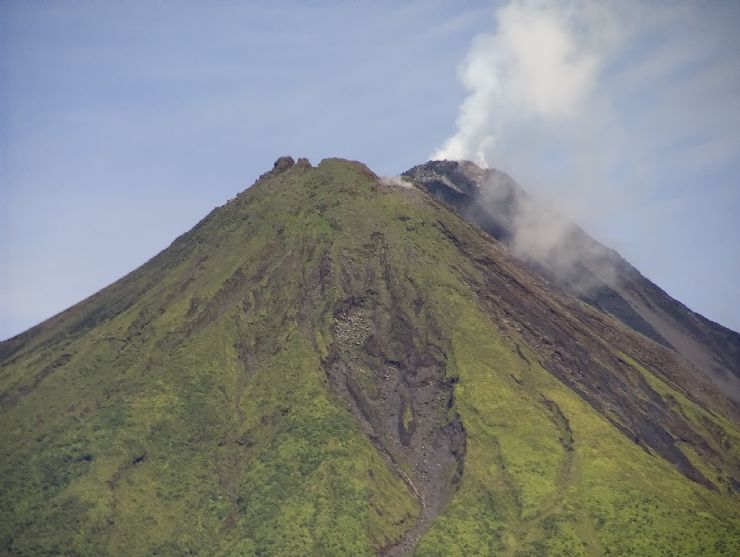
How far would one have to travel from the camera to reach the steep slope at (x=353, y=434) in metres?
147

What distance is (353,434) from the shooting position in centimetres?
16300

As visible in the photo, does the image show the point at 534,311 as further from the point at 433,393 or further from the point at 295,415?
the point at 295,415

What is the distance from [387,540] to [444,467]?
2079 centimetres

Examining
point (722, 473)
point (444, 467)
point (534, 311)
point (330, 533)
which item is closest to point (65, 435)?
point (330, 533)

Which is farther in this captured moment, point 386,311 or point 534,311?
point 534,311

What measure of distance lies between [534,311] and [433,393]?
3729cm

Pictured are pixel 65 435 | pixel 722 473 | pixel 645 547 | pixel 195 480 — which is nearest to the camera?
pixel 645 547

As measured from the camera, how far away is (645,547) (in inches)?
5556

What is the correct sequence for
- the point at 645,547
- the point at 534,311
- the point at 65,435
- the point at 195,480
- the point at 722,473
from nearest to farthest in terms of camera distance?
1. the point at 645,547
2. the point at 195,480
3. the point at 65,435
4. the point at 722,473
5. the point at 534,311

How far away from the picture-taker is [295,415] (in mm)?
167250

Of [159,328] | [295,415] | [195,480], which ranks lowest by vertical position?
[195,480]

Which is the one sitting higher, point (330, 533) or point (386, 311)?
point (386, 311)

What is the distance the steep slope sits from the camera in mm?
146625

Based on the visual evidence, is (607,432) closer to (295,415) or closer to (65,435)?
(295,415)
